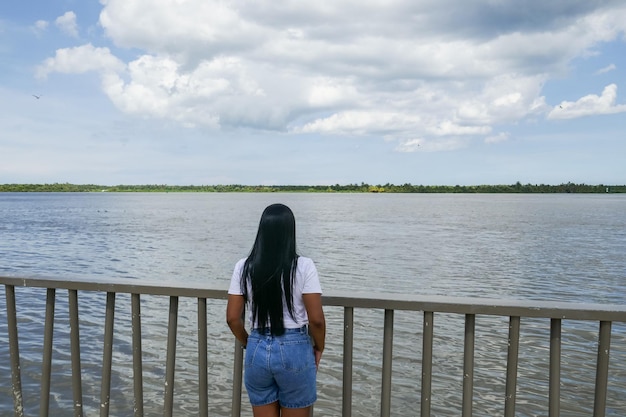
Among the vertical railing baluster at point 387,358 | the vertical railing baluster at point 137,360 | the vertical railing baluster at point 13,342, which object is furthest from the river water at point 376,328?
the vertical railing baluster at point 387,358

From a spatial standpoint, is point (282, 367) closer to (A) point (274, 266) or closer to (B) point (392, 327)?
(A) point (274, 266)

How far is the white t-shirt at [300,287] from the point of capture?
2.46 meters

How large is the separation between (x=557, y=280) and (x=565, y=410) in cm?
1131

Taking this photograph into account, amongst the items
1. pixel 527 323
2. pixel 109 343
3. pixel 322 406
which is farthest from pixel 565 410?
pixel 109 343

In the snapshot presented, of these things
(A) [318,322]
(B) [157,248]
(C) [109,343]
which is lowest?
(B) [157,248]

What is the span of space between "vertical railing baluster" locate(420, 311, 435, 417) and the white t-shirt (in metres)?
0.56

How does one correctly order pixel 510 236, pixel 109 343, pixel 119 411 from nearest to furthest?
1. pixel 109 343
2. pixel 119 411
3. pixel 510 236

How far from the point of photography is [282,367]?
2.50 m

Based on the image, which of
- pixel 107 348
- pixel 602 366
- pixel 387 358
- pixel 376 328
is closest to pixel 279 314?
pixel 387 358

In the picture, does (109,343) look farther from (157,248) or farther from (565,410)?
(157,248)

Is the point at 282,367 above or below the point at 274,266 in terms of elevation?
→ below

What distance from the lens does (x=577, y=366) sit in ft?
26.1

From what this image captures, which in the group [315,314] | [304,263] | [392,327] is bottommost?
[392,327]

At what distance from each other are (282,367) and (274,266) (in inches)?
18.7
